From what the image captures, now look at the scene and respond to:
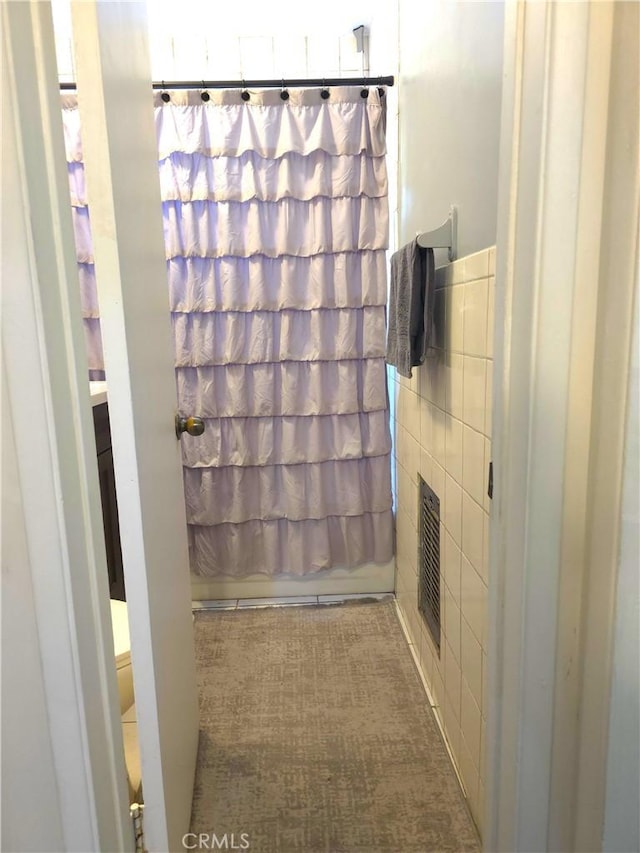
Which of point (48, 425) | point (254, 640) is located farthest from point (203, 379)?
point (48, 425)

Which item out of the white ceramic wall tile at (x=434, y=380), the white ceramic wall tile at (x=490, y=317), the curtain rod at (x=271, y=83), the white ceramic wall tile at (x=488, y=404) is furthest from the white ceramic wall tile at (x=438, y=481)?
the curtain rod at (x=271, y=83)

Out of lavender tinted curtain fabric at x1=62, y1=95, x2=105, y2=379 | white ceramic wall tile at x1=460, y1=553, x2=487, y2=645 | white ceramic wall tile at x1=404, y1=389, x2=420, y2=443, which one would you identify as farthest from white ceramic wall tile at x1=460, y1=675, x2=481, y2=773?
lavender tinted curtain fabric at x1=62, y1=95, x2=105, y2=379

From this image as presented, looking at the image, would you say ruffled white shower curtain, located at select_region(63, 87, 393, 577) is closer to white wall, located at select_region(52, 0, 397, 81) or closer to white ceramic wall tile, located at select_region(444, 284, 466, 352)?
white wall, located at select_region(52, 0, 397, 81)

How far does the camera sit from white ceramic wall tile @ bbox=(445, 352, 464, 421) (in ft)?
4.55

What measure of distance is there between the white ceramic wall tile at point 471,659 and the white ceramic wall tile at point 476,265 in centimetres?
83

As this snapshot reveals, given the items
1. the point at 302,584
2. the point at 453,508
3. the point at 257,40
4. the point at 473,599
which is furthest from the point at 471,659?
the point at 257,40

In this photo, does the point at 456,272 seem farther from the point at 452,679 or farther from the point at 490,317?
the point at 452,679

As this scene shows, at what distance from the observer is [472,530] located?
131cm

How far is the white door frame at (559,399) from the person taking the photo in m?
0.67

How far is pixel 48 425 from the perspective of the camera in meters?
0.70

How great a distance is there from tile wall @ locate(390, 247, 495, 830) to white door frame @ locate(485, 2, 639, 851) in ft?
1.26

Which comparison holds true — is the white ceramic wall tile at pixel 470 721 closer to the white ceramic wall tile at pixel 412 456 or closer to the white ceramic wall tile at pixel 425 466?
the white ceramic wall tile at pixel 425 466

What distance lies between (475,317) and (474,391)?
0.55 ft

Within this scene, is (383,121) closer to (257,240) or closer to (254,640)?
(257,240)
